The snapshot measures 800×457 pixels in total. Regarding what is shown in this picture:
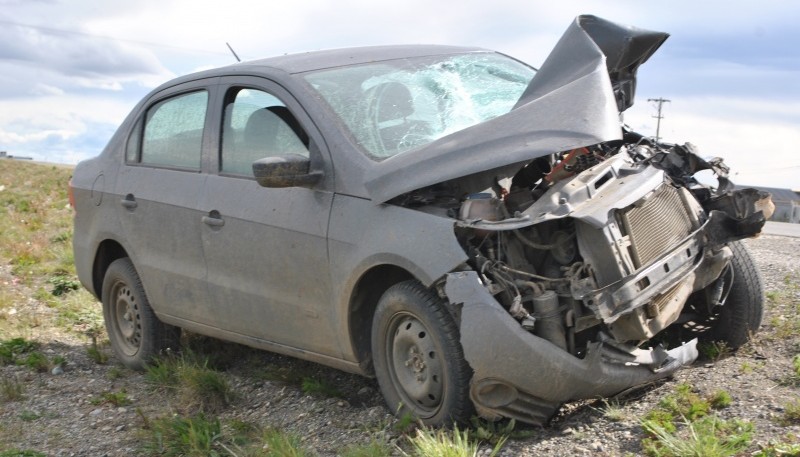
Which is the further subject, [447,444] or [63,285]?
[63,285]

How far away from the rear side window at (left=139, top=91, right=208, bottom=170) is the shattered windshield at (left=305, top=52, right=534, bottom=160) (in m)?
1.02

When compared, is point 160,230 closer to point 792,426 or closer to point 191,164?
point 191,164

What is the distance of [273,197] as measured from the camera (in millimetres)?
5297

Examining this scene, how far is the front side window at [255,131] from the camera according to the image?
211 inches

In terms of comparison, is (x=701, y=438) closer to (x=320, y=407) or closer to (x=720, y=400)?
(x=720, y=400)

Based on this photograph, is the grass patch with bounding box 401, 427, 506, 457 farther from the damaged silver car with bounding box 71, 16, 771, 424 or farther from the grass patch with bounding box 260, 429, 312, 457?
the grass patch with bounding box 260, 429, 312, 457

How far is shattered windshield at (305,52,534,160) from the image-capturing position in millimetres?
5109

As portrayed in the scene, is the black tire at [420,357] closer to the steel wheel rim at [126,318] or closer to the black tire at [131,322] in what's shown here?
the black tire at [131,322]

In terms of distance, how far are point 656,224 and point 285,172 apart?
5.99 ft

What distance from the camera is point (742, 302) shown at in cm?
530

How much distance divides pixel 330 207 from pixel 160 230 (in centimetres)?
179

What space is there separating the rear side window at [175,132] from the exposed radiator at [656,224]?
287cm

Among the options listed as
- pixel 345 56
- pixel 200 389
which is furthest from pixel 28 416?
pixel 345 56

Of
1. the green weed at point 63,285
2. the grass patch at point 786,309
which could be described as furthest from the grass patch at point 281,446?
the green weed at point 63,285
